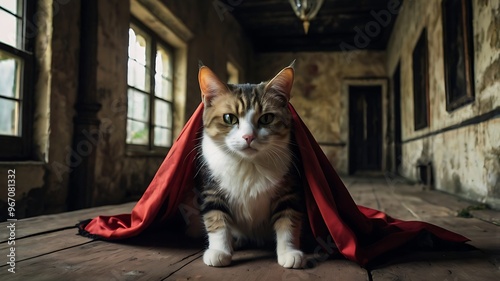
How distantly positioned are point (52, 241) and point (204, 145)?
70cm

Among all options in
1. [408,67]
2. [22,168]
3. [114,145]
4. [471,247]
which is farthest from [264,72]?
[471,247]

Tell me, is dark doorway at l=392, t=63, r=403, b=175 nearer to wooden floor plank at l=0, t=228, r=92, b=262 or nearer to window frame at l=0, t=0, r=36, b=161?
window frame at l=0, t=0, r=36, b=161

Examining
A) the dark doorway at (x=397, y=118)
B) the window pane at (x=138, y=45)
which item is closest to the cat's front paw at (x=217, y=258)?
the window pane at (x=138, y=45)

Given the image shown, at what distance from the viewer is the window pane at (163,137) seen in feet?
12.8

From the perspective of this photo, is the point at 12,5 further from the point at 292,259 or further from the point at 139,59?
the point at 292,259

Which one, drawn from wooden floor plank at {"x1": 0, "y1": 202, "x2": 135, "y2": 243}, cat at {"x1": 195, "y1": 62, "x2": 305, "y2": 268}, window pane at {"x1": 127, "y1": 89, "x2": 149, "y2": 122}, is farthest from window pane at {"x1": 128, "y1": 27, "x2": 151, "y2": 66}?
cat at {"x1": 195, "y1": 62, "x2": 305, "y2": 268}

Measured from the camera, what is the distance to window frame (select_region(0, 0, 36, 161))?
196 centimetres

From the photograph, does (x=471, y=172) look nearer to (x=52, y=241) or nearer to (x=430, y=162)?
(x=430, y=162)

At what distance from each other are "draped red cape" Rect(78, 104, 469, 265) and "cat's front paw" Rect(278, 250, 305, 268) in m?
0.14

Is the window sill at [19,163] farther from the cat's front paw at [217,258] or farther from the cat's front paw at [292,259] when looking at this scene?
the cat's front paw at [292,259]

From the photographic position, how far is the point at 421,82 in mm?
4242

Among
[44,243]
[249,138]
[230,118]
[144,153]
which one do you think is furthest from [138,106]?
[249,138]

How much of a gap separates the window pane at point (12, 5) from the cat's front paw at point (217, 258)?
177 centimetres

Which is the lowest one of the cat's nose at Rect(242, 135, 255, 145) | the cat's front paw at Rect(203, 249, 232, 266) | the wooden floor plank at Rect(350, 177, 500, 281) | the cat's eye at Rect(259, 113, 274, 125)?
the wooden floor plank at Rect(350, 177, 500, 281)
